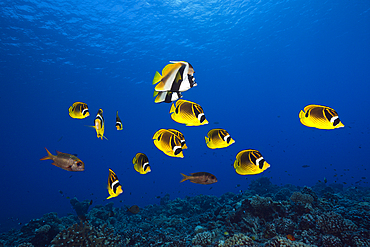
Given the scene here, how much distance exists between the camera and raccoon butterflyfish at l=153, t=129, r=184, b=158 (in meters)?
2.87

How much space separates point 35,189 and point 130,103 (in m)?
109

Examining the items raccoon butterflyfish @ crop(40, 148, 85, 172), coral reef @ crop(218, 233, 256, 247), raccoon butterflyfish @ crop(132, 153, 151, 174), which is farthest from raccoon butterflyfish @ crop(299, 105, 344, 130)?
raccoon butterflyfish @ crop(40, 148, 85, 172)

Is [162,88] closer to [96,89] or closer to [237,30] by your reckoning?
[237,30]

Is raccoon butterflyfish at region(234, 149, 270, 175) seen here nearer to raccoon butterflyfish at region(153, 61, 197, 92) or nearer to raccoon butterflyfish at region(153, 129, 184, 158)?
raccoon butterflyfish at region(153, 129, 184, 158)

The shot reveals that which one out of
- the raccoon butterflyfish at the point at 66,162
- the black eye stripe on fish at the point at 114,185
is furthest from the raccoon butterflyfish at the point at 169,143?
the raccoon butterflyfish at the point at 66,162

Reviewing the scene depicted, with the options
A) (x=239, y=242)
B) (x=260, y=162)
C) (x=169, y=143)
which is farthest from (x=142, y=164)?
(x=239, y=242)

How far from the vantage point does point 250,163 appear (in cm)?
299

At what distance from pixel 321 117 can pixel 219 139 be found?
67.5 inches

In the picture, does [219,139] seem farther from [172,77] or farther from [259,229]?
[259,229]

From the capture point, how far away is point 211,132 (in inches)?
148

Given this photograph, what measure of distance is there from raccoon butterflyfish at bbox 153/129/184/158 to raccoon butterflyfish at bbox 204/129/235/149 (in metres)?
0.95

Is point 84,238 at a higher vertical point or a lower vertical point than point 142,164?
lower

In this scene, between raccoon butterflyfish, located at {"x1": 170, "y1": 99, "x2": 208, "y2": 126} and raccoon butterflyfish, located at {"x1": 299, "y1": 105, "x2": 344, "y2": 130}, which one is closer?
raccoon butterflyfish, located at {"x1": 170, "y1": 99, "x2": 208, "y2": 126}

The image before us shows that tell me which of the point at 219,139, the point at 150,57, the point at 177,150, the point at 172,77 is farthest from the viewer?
the point at 150,57
